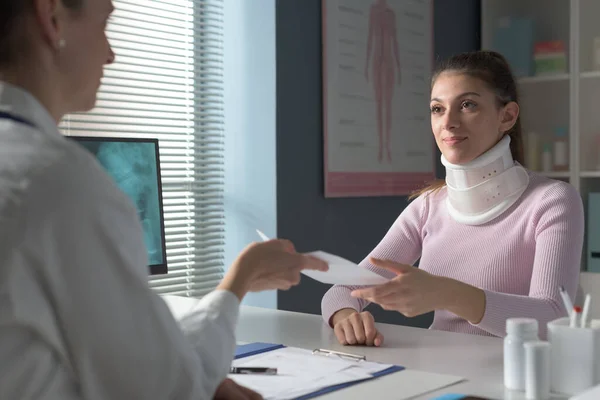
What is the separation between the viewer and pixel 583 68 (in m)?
3.73

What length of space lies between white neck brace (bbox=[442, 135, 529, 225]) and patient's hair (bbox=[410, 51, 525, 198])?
130 mm

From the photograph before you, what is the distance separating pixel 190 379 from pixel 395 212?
281 cm

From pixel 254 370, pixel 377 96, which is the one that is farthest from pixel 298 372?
pixel 377 96

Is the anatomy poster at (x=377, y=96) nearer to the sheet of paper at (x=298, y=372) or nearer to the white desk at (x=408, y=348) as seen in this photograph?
the white desk at (x=408, y=348)

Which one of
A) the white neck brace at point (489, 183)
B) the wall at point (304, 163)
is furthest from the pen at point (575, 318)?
the wall at point (304, 163)

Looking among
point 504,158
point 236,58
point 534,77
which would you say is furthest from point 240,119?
point 534,77

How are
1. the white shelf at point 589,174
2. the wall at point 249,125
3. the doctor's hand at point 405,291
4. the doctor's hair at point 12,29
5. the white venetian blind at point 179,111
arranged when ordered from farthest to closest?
the white shelf at point 589,174
the wall at point 249,125
the white venetian blind at point 179,111
the doctor's hand at point 405,291
the doctor's hair at point 12,29

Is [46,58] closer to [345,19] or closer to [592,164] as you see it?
[345,19]

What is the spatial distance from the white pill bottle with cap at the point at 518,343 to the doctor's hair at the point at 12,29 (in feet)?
2.96

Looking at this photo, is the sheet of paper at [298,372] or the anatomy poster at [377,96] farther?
the anatomy poster at [377,96]

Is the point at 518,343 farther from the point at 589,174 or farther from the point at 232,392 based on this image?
the point at 589,174

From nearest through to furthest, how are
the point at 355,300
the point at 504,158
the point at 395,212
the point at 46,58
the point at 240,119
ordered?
1. the point at 46,58
2. the point at 355,300
3. the point at 504,158
4. the point at 240,119
5. the point at 395,212

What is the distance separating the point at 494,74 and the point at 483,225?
1.47ft

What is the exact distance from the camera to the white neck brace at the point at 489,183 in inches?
84.0
